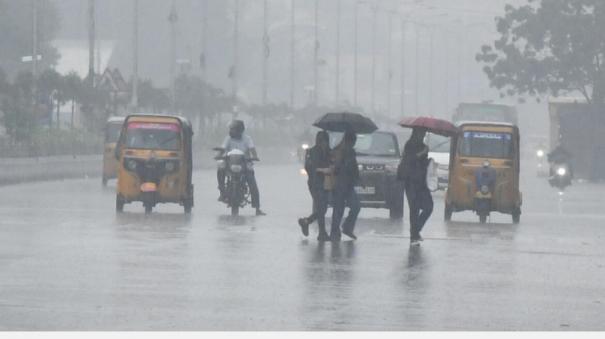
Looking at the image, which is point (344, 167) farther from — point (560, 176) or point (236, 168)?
point (560, 176)

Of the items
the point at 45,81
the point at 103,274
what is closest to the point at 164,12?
the point at 45,81

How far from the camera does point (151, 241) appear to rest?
2370 cm

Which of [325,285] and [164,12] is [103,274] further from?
[164,12]

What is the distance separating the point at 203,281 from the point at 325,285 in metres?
1.13

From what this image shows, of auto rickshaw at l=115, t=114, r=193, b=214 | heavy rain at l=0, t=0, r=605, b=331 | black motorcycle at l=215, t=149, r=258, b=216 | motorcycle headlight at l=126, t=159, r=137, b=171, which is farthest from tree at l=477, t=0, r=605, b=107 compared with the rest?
motorcycle headlight at l=126, t=159, r=137, b=171

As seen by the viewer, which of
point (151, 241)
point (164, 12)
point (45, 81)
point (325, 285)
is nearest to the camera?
point (325, 285)

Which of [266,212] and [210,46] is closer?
[266,212]

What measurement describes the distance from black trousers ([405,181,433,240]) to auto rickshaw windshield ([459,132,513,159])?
7.95 meters

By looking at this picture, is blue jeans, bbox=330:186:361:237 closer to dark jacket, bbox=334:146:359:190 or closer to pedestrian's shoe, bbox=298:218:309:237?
dark jacket, bbox=334:146:359:190

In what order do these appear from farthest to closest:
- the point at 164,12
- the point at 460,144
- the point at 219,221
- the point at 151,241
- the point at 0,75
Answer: the point at 164,12, the point at 0,75, the point at 460,144, the point at 219,221, the point at 151,241

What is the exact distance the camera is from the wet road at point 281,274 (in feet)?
48.5

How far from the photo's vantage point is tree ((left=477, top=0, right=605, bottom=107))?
3472 inches

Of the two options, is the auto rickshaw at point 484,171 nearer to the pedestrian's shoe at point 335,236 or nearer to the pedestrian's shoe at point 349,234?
the pedestrian's shoe at point 349,234

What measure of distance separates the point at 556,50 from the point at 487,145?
57376 mm
